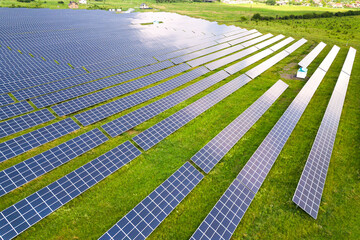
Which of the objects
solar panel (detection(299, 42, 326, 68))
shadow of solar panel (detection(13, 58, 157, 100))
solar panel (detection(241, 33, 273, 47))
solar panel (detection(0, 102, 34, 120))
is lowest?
solar panel (detection(0, 102, 34, 120))

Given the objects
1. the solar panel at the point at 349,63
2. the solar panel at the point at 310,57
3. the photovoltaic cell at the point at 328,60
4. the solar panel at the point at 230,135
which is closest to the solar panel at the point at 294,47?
the solar panel at the point at 310,57

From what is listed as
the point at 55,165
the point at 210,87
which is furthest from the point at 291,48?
the point at 55,165

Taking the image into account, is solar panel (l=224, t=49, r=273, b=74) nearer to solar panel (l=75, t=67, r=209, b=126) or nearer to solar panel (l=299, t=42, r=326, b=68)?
solar panel (l=75, t=67, r=209, b=126)

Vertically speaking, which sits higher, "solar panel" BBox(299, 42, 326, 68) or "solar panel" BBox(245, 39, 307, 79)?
"solar panel" BBox(299, 42, 326, 68)

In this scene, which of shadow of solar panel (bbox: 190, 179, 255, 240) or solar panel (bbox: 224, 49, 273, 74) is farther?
solar panel (bbox: 224, 49, 273, 74)

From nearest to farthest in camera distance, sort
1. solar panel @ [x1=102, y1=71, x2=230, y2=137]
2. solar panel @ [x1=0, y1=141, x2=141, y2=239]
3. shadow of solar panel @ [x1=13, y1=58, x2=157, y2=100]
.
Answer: solar panel @ [x1=0, y1=141, x2=141, y2=239] < solar panel @ [x1=102, y1=71, x2=230, y2=137] < shadow of solar panel @ [x1=13, y1=58, x2=157, y2=100]

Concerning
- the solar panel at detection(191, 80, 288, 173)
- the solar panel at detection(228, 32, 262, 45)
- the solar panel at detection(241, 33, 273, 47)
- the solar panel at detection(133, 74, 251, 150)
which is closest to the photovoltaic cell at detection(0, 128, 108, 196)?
the solar panel at detection(133, 74, 251, 150)

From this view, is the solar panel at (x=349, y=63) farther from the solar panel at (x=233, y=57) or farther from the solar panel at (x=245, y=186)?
the solar panel at (x=245, y=186)
